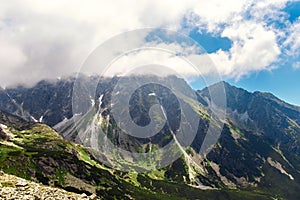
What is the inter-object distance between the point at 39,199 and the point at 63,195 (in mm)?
4374

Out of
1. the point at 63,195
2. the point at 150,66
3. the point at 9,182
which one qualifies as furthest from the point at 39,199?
the point at 150,66

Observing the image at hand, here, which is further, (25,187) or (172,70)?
(172,70)

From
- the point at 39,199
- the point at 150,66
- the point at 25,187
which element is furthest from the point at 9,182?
the point at 150,66

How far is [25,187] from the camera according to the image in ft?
183

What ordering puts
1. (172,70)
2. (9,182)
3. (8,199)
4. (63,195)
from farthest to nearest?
(172,70), (9,182), (63,195), (8,199)

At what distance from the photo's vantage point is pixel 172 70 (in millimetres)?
80188

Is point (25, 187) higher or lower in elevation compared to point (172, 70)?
lower

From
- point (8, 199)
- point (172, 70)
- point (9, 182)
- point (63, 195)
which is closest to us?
point (8, 199)

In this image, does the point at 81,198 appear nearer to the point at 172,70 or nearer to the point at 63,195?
the point at 63,195

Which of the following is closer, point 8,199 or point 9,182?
point 8,199

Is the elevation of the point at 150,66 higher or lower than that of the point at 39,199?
higher

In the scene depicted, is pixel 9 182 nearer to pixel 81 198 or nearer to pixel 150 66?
pixel 81 198

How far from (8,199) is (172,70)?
44914mm

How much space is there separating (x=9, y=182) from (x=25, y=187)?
6062mm
